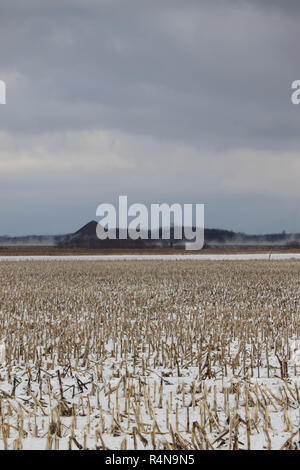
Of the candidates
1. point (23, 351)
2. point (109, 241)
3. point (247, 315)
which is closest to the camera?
point (23, 351)

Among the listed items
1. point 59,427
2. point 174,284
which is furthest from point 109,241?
point 59,427

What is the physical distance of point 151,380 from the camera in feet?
21.0

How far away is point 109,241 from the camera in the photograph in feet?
352

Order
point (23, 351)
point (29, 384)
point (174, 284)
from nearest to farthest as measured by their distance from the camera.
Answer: point (29, 384) < point (23, 351) < point (174, 284)

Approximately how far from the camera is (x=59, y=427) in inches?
178

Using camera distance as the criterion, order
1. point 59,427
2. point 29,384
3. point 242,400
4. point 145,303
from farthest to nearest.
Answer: point 145,303 → point 29,384 → point 242,400 → point 59,427

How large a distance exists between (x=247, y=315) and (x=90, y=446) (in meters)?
7.82

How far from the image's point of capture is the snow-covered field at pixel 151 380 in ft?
14.4

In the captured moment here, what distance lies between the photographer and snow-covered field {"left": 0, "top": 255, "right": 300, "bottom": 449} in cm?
440

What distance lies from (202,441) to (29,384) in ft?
9.50
